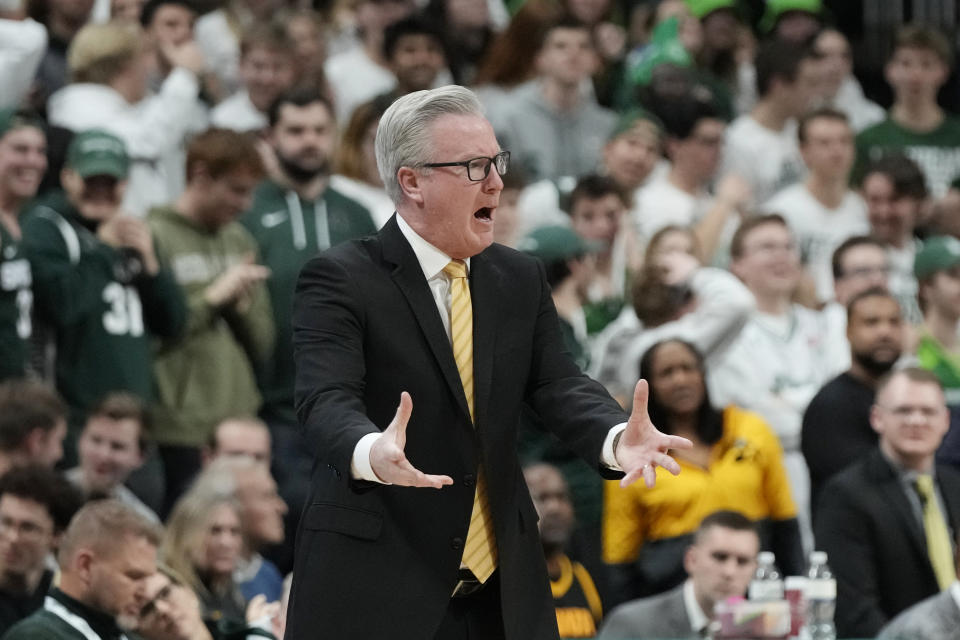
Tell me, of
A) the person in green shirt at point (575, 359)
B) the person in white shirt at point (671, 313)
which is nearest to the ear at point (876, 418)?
the person in white shirt at point (671, 313)

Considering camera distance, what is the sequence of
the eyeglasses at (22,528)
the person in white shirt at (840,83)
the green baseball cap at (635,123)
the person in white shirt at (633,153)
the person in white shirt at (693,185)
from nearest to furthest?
the eyeglasses at (22,528) < the person in white shirt at (693,185) < the person in white shirt at (633,153) < the green baseball cap at (635,123) < the person in white shirt at (840,83)

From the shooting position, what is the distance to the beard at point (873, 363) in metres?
7.09

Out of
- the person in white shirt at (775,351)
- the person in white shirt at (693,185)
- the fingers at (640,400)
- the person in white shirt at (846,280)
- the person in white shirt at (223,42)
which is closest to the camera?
the fingers at (640,400)

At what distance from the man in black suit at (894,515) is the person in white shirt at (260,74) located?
11.5 ft

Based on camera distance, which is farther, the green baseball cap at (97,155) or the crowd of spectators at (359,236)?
the green baseball cap at (97,155)

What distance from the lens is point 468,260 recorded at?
3465 mm

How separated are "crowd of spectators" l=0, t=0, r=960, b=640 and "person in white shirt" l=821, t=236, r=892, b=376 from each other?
0.05 ft

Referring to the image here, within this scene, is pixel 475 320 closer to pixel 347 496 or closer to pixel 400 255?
pixel 400 255

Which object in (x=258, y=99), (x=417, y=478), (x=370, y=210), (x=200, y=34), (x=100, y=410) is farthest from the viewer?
(x=200, y=34)

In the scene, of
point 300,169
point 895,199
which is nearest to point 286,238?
point 300,169

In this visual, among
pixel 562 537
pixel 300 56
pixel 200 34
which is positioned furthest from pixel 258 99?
pixel 562 537

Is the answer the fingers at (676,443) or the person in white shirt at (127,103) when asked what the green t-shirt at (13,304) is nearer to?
the person in white shirt at (127,103)

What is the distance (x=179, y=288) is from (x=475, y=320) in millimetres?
3651

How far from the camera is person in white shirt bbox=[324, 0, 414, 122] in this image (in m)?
9.34
